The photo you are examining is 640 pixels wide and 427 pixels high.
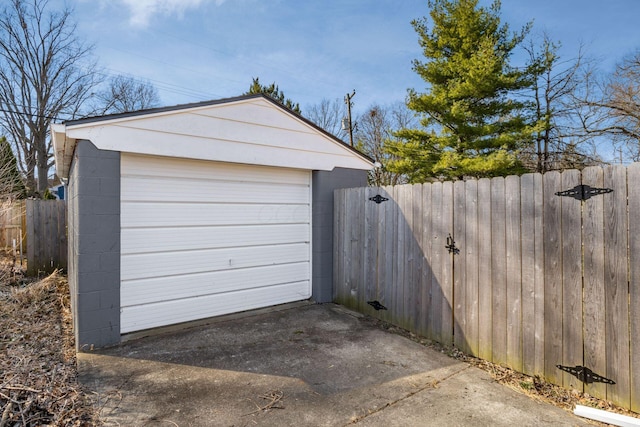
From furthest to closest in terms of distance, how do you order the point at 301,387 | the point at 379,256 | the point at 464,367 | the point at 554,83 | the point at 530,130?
the point at 554,83
the point at 530,130
the point at 379,256
the point at 464,367
the point at 301,387

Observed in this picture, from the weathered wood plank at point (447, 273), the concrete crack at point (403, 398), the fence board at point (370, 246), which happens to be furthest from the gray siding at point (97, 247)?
the weathered wood plank at point (447, 273)

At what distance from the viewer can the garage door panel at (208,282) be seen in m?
3.88

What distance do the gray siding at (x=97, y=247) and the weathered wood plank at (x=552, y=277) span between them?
422 cm

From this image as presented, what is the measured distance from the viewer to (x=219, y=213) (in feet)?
14.7

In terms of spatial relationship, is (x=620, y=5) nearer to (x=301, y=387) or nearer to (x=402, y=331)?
(x=402, y=331)

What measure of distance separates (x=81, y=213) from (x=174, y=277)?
1251 millimetres

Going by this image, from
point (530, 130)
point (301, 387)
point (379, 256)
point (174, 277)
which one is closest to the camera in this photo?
point (301, 387)

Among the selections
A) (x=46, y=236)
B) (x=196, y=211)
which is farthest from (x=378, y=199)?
(x=46, y=236)

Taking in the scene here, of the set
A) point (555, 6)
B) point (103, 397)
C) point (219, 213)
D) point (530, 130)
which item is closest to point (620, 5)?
point (555, 6)

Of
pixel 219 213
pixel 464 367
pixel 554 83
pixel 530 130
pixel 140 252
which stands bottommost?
pixel 464 367

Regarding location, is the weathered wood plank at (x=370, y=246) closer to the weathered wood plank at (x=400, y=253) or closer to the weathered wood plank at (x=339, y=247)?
the weathered wood plank at (x=400, y=253)

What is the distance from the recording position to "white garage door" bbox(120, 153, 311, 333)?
3.87m

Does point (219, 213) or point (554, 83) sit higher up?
point (554, 83)

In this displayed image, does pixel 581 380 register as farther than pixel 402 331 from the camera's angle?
No
